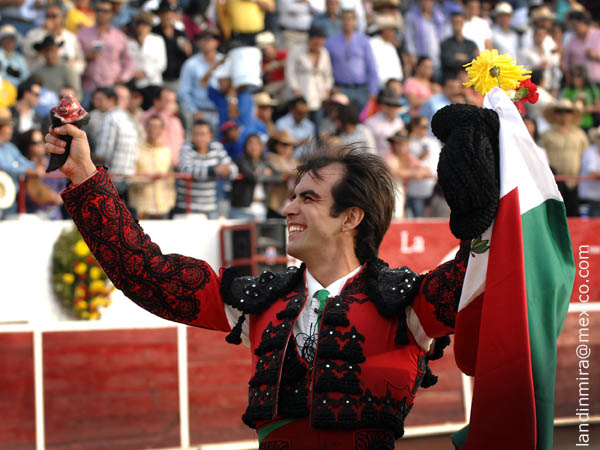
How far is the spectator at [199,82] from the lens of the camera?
945 cm

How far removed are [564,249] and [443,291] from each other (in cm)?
33

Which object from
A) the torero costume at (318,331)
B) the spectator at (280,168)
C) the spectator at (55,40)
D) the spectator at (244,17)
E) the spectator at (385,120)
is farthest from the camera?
the spectator at (244,17)

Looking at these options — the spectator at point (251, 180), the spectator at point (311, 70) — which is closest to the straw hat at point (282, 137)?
the spectator at point (251, 180)

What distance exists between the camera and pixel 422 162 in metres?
9.48

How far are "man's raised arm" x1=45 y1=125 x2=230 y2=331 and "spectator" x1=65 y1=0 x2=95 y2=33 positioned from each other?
6928 millimetres

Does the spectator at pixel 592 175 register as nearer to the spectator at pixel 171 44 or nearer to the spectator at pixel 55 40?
the spectator at pixel 171 44

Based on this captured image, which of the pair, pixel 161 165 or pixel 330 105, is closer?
pixel 161 165

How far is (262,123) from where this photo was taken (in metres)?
9.27

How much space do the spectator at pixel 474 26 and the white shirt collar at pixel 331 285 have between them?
28.4ft

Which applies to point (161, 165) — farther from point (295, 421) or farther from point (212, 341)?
point (295, 421)

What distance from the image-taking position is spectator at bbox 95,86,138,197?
26.2 feet

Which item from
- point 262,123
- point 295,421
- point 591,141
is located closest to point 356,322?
point 295,421

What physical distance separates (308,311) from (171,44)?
7.18 meters

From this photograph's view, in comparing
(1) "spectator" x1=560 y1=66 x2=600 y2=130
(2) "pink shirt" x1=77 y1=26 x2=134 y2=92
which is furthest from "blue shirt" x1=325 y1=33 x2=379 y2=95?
(1) "spectator" x1=560 y1=66 x2=600 y2=130
